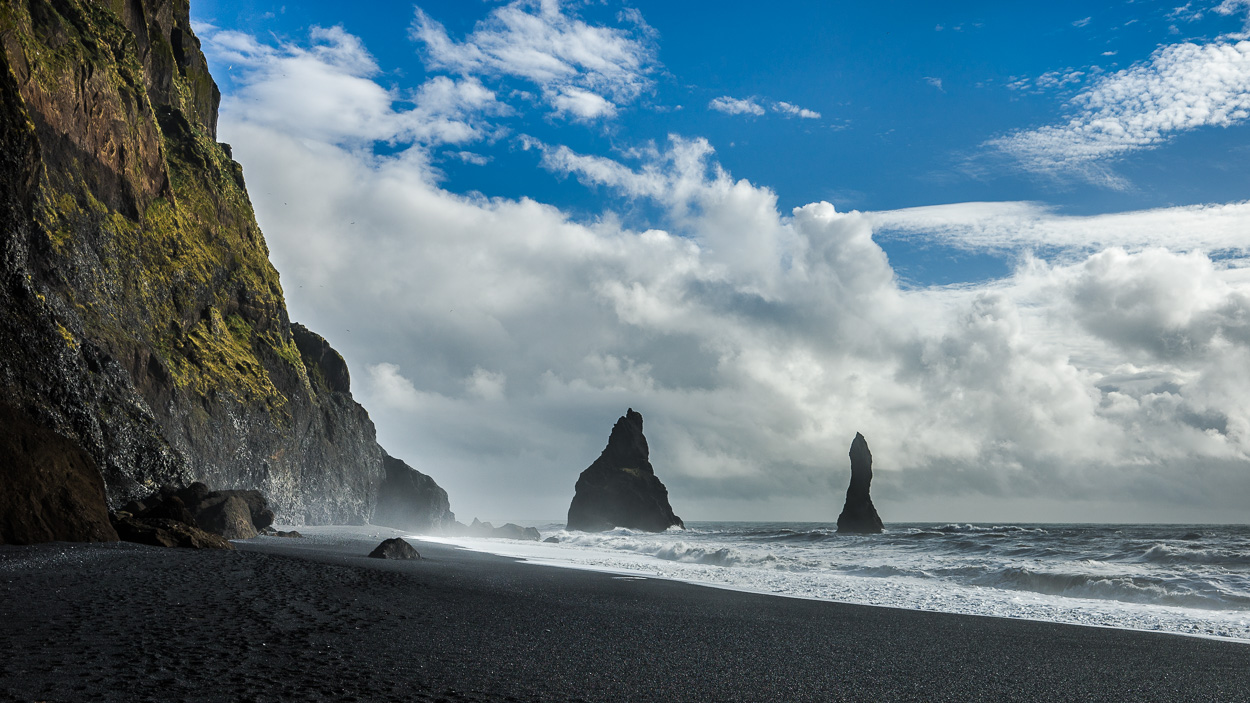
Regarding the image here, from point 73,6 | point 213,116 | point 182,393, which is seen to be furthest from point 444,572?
point 213,116

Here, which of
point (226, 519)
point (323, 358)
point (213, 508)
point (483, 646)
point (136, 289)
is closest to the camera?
point (483, 646)

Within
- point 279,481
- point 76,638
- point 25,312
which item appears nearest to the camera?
point 76,638

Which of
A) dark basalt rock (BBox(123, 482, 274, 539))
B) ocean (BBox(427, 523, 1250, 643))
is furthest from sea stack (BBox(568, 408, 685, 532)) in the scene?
dark basalt rock (BBox(123, 482, 274, 539))

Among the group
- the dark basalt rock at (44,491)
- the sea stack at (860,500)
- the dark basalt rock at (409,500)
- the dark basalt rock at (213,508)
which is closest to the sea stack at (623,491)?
the dark basalt rock at (409,500)

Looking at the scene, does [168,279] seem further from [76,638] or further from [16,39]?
[76,638]

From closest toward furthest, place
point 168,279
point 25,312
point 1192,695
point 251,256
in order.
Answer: point 1192,695
point 25,312
point 168,279
point 251,256

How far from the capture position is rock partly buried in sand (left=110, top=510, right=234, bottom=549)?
561 inches

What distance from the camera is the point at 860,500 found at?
71500 millimetres

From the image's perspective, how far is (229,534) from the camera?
A: 69.4ft

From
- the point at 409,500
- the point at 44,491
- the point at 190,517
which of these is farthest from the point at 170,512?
the point at 409,500

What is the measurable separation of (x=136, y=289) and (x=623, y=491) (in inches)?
2554

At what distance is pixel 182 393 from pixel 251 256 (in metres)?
17.6

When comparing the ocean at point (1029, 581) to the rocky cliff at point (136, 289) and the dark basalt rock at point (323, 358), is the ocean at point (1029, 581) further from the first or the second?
the dark basalt rock at point (323, 358)

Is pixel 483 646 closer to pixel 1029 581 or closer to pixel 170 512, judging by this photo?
pixel 170 512
